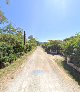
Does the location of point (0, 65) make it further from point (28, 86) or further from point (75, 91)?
point (75, 91)

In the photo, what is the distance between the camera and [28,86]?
436 inches

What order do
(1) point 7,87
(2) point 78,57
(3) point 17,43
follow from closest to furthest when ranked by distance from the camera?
(1) point 7,87 → (2) point 78,57 → (3) point 17,43

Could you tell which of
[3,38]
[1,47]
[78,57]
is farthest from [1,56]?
[78,57]

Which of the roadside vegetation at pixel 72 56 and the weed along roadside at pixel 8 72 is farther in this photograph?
the roadside vegetation at pixel 72 56

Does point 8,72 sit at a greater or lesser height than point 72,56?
lesser

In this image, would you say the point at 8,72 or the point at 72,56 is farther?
the point at 72,56

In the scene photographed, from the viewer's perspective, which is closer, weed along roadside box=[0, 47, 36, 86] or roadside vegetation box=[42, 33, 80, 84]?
weed along roadside box=[0, 47, 36, 86]

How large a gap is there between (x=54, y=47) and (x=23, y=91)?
4852 cm

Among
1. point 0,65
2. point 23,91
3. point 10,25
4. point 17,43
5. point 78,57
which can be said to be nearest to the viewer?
point 23,91

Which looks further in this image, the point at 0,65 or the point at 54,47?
the point at 54,47

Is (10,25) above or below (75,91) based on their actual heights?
above

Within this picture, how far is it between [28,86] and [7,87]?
132 cm

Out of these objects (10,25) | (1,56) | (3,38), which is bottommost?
(1,56)

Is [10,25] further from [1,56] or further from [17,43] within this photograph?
[1,56]
